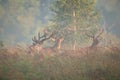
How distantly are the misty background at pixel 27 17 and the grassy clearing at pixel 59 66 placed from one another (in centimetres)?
105

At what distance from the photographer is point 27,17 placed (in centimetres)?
1062

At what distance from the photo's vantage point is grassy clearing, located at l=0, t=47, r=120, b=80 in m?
7.26

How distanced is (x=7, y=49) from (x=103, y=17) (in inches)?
146

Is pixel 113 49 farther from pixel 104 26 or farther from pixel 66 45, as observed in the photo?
pixel 66 45

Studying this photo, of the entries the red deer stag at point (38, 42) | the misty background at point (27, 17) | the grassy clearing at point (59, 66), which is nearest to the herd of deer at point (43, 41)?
the red deer stag at point (38, 42)

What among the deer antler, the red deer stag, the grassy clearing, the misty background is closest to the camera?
the grassy clearing

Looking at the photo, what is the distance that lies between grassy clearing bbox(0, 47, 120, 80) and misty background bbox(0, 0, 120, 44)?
1047 millimetres

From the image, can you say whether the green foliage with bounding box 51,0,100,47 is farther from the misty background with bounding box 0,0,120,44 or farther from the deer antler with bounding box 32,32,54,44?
the deer antler with bounding box 32,32,54,44

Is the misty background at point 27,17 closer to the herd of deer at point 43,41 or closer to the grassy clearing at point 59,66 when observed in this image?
the herd of deer at point 43,41

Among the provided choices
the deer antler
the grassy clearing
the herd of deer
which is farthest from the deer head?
the deer antler

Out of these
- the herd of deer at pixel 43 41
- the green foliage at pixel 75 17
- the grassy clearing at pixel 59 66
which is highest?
the green foliage at pixel 75 17

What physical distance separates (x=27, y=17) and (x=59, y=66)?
150 inches

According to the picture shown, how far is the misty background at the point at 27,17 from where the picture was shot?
353 inches

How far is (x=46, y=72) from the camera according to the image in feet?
24.2
